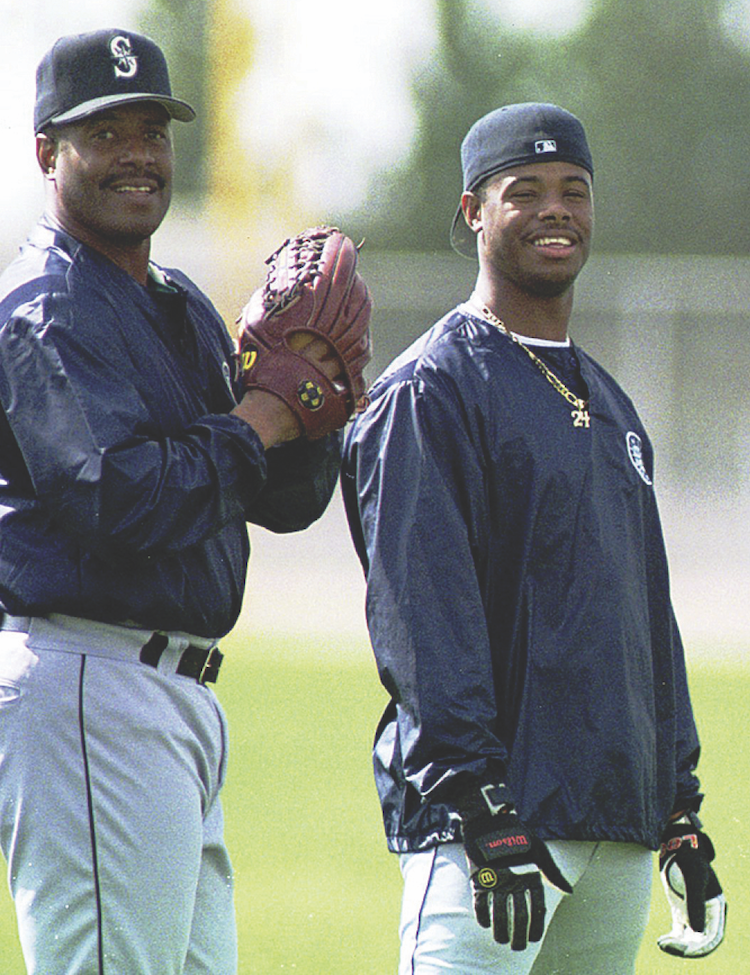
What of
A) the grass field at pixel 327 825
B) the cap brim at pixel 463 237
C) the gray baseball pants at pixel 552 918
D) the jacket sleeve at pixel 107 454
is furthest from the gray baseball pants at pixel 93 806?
the grass field at pixel 327 825

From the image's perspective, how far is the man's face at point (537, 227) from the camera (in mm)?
2594

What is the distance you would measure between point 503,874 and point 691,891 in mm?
543

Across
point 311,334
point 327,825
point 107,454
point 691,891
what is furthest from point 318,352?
point 327,825

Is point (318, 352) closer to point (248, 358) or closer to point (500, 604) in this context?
point (248, 358)

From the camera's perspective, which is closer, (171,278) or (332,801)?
(171,278)

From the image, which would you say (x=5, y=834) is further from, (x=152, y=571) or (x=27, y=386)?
(x=27, y=386)

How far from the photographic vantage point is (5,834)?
2.28 m

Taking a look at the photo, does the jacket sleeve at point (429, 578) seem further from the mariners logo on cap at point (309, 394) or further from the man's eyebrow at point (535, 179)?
the man's eyebrow at point (535, 179)

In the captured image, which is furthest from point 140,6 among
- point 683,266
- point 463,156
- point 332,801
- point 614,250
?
point 463,156

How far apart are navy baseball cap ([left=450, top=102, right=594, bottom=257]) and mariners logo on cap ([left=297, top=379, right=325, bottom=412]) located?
526 millimetres

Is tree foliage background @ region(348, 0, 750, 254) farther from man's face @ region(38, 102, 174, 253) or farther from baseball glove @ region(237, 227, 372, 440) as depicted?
man's face @ region(38, 102, 174, 253)

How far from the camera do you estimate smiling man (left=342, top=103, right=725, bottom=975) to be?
2.28 m

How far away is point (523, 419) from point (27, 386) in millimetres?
745

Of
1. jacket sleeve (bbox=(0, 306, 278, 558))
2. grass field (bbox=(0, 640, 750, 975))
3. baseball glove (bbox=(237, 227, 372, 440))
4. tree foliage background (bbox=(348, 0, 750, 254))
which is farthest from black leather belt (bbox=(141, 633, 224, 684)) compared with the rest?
tree foliage background (bbox=(348, 0, 750, 254))
